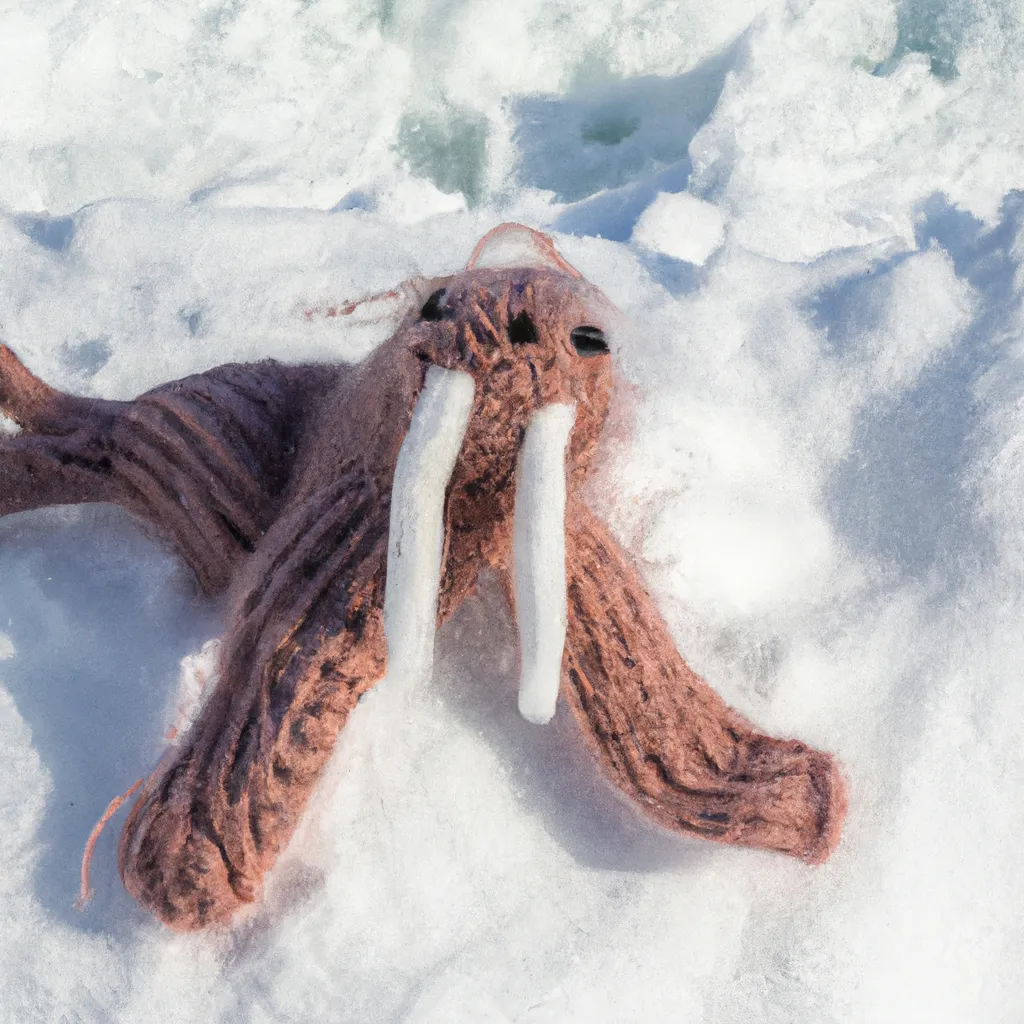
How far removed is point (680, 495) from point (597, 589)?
502 millimetres

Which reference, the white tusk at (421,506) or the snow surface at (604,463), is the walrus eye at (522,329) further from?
the snow surface at (604,463)

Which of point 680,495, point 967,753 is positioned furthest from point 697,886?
point 680,495

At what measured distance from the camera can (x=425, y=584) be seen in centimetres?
172

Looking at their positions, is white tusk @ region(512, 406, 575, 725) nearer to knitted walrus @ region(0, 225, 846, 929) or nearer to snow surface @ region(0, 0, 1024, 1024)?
knitted walrus @ region(0, 225, 846, 929)

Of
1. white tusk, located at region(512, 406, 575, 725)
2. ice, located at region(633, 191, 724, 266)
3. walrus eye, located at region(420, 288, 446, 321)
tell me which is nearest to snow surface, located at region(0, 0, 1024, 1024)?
ice, located at region(633, 191, 724, 266)

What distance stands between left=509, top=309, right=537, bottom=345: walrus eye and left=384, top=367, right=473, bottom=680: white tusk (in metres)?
0.10

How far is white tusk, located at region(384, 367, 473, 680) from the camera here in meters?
1.69

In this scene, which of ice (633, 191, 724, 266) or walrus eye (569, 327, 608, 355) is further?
ice (633, 191, 724, 266)

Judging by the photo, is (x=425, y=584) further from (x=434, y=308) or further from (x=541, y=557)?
(x=434, y=308)

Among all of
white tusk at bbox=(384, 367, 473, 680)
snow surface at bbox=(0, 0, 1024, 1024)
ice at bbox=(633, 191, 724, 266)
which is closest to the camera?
white tusk at bbox=(384, 367, 473, 680)

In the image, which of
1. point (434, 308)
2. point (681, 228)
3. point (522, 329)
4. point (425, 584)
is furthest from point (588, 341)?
point (681, 228)

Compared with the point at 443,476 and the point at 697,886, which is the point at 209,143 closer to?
the point at 443,476

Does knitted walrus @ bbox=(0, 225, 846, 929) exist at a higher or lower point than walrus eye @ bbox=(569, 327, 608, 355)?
lower

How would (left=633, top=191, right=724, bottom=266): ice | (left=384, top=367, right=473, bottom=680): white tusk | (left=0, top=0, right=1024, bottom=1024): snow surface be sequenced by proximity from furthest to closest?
1. (left=633, top=191, right=724, bottom=266): ice
2. (left=0, top=0, right=1024, bottom=1024): snow surface
3. (left=384, top=367, right=473, bottom=680): white tusk
